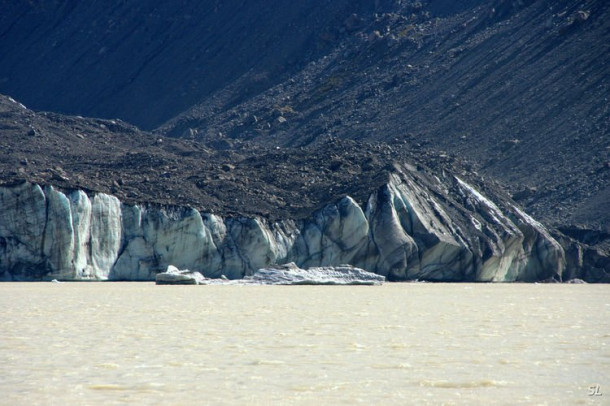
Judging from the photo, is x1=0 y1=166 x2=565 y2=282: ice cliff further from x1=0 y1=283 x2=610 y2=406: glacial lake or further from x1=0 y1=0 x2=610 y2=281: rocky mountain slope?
x1=0 y1=283 x2=610 y2=406: glacial lake

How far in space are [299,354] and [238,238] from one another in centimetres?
2955

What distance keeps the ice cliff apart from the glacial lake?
50.2 ft

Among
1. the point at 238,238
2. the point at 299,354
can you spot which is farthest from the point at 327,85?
the point at 299,354

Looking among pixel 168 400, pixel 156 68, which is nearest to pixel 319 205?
pixel 168 400

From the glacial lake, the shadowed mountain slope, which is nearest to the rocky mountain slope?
the shadowed mountain slope

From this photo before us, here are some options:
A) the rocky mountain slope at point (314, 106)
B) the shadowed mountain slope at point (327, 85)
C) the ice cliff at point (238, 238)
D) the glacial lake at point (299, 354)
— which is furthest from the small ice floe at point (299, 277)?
the glacial lake at point (299, 354)

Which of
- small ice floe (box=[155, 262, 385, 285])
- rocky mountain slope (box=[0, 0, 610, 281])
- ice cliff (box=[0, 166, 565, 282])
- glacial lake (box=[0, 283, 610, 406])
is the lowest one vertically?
glacial lake (box=[0, 283, 610, 406])

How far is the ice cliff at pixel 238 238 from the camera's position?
40.6 m

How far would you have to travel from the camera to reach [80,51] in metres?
136

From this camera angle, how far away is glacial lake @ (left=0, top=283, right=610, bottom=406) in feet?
36.9

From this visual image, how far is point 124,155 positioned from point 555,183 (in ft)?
105

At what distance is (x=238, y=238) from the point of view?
144 ft

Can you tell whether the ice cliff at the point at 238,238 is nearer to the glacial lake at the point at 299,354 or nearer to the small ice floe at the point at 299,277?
the small ice floe at the point at 299,277

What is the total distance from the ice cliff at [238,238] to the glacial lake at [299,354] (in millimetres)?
15305
